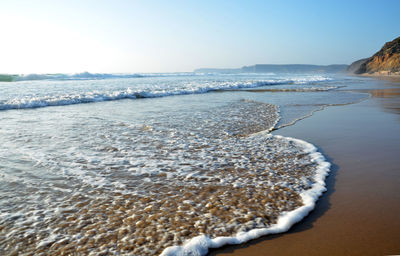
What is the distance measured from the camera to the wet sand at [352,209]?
2.15 m

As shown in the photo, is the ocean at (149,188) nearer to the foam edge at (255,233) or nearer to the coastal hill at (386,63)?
the foam edge at (255,233)

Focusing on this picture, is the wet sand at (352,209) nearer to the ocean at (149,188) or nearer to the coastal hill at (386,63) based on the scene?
the ocean at (149,188)

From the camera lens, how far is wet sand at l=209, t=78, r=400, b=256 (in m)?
2.15

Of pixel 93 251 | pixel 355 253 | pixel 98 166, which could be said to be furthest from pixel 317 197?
pixel 98 166

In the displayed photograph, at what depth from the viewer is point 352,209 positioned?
8.84ft

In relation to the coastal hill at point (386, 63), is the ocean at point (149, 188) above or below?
below

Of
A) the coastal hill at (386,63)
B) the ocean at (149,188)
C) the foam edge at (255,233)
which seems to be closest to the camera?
the foam edge at (255,233)

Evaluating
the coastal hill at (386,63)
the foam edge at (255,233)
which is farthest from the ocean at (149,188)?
the coastal hill at (386,63)

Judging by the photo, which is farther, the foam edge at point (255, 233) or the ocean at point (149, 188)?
the ocean at point (149, 188)

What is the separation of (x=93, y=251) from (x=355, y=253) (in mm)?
2065

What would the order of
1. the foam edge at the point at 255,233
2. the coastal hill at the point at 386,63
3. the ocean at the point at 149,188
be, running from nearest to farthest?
1. the foam edge at the point at 255,233
2. the ocean at the point at 149,188
3. the coastal hill at the point at 386,63

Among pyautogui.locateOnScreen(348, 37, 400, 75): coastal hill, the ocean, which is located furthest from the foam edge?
pyautogui.locateOnScreen(348, 37, 400, 75): coastal hill

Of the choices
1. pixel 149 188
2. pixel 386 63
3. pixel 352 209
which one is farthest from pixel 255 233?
pixel 386 63

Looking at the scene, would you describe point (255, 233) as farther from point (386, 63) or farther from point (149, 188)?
point (386, 63)
